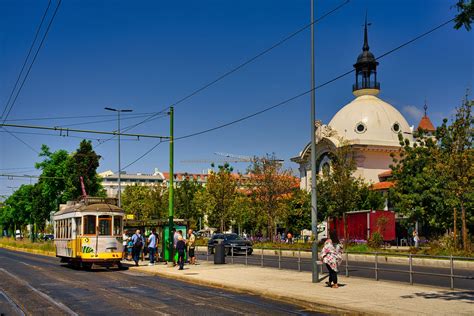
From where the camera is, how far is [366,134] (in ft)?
249

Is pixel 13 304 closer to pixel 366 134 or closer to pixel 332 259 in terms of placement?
pixel 332 259

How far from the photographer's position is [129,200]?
80.5m

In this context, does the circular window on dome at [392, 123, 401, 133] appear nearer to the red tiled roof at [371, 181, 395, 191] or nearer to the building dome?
the building dome

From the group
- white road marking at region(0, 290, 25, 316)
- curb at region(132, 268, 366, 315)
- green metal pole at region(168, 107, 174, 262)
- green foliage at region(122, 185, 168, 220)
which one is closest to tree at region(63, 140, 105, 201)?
green foliage at region(122, 185, 168, 220)

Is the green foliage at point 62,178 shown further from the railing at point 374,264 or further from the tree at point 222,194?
the railing at point 374,264

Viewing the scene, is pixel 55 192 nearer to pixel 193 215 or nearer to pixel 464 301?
pixel 193 215

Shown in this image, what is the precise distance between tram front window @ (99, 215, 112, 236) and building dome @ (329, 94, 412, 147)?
50.8 meters

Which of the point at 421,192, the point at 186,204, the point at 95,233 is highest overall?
the point at 421,192

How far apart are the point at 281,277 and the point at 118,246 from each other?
9739mm

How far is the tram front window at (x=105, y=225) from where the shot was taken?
27.3 metres

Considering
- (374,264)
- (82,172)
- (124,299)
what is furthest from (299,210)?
(124,299)

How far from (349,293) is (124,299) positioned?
5.91 meters

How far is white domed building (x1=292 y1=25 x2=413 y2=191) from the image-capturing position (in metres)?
73.7

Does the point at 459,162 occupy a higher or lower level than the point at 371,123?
lower
